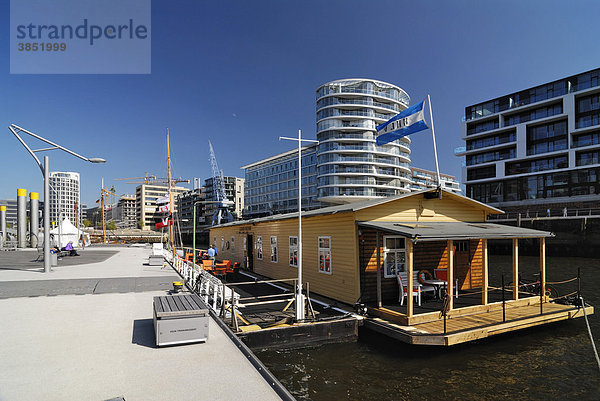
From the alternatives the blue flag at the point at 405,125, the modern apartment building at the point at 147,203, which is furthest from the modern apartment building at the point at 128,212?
the blue flag at the point at 405,125

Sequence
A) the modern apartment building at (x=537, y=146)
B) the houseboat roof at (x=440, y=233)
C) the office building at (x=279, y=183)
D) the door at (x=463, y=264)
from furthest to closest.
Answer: the office building at (x=279, y=183), the modern apartment building at (x=537, y=146), the door at (x=463, y=264), the houseboat roof at (x=440, y=233)

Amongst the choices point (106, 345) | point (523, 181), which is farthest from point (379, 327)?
point (523, 181)

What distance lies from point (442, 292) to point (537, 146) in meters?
60.4

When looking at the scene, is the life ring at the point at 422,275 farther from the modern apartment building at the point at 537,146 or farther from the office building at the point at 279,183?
the office building at the point at 279,183

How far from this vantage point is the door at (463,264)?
49.0 feet

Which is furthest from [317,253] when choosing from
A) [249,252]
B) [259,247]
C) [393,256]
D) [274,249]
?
[249,252]

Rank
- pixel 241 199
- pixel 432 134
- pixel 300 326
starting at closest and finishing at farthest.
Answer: pixel 300 326
pixel 432 134
pixel 241 199

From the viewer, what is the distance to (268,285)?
59.3 feet

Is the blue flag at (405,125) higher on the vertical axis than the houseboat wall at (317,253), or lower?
higher

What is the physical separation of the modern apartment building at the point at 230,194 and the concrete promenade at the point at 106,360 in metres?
152

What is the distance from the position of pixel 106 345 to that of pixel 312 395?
4.29 m

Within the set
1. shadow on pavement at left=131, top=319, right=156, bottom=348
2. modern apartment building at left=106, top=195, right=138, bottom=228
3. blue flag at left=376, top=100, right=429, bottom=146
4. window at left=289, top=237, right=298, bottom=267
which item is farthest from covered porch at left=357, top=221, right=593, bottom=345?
modern apartment building at left=106, top=195, right=138, bottom=228

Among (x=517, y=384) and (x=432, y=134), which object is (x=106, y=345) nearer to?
(x=517, y=384)

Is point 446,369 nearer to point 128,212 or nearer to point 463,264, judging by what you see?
point 463,264
